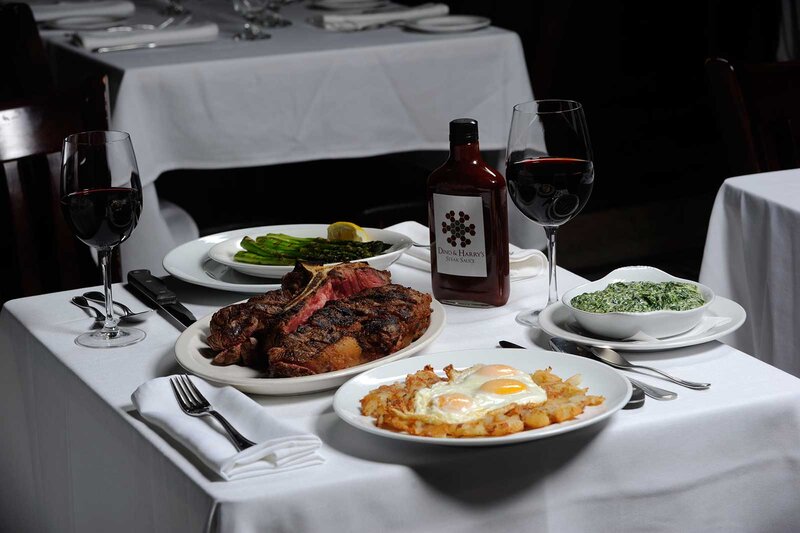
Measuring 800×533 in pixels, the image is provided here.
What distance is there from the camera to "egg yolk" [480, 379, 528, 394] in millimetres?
987

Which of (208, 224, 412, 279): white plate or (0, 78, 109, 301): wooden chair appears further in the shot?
(0, 78, 109, 301): wooden chair

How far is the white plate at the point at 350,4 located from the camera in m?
3.80

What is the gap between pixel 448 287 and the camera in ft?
4.55

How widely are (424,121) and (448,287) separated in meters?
1.83

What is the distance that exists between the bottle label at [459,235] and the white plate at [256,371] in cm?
10

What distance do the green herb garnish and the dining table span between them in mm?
1768

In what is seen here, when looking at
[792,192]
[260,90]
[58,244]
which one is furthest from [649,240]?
[58,244]

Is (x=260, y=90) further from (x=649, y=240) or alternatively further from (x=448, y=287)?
(x=649, y=240)

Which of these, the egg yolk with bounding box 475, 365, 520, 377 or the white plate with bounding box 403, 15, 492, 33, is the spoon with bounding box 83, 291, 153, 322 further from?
the white plate with bounding box 403, 15, 492, 33

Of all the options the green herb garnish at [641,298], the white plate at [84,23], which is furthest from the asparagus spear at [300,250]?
the white plate at [84,23]

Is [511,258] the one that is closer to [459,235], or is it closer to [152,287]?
[459,235]

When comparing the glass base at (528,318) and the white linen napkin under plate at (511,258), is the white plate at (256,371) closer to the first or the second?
the glass base at (528,318)

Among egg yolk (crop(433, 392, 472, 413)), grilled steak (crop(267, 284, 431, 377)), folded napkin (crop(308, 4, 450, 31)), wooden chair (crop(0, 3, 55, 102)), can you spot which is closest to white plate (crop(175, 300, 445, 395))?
grilled steak (crop(267, 284, 431, 377))

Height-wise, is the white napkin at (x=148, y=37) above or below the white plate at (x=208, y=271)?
above
